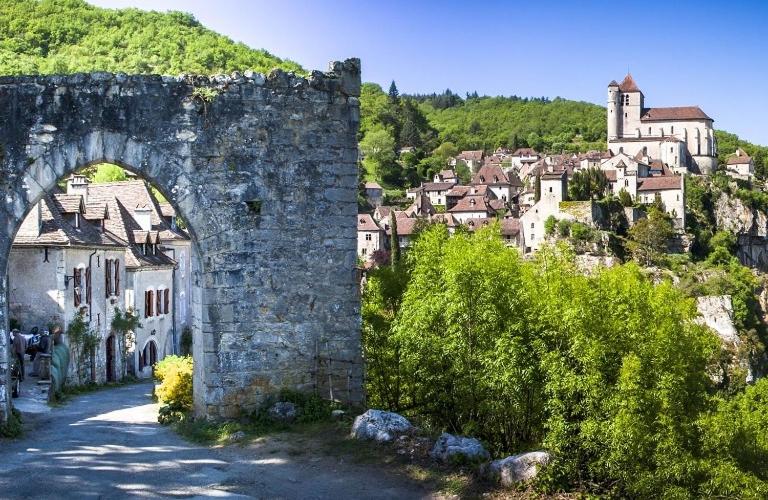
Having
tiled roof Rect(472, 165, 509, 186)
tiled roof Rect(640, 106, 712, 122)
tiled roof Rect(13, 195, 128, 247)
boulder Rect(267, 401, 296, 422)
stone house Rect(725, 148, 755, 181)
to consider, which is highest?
A: tiled roof Rect(640, 106, 712, 122)

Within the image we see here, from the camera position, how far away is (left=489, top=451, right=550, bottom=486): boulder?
8.58m

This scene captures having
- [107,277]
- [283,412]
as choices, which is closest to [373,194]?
[107,277]

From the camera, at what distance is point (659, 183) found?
111m

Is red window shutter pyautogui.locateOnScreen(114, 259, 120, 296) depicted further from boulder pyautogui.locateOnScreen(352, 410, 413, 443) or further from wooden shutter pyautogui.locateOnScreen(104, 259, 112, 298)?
boulder pyautogui.locateOnScreen(352, 410, 413, 443)

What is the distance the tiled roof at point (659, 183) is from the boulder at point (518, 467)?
351 feet

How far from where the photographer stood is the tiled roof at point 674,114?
143 metres

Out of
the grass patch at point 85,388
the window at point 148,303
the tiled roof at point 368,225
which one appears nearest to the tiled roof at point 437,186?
the tiled roof at point 368,225

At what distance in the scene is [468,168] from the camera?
503 feet

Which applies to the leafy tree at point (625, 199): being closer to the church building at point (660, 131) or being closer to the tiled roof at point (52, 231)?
the church building at point (660, 131)

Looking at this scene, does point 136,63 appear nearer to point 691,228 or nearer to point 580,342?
point 691,228

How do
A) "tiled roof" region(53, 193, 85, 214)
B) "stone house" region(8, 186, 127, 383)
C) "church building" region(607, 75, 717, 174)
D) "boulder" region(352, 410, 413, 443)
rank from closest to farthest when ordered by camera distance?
"boulder" region(352, 410, 413, 443) < "stone house" region(8, 186, 127, 383) < "tiled roof" region(53, 193, 85, 214) < "church building" region(607, 75, 717, 174)

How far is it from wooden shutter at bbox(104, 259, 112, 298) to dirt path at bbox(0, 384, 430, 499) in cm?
1668

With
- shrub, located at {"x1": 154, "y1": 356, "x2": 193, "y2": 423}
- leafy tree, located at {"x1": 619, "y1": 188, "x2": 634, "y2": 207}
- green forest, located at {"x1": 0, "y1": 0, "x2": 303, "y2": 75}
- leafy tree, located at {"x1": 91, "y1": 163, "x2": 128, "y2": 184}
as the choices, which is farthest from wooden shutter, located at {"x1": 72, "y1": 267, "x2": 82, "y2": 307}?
leafy tree, located at {"x1": 619, "y1": 188, "x2": 634, "y2": 207}

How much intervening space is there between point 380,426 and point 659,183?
107732 millimetres
